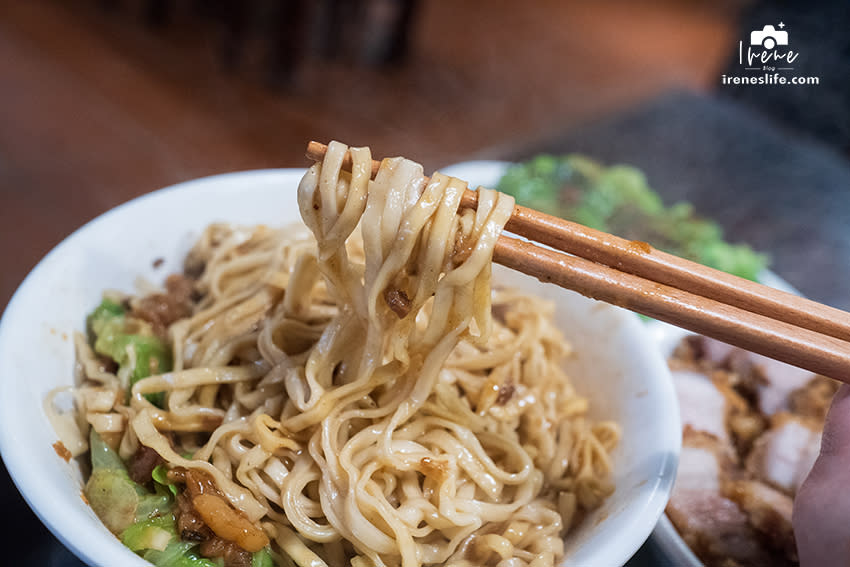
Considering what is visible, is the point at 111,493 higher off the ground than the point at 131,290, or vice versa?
the point at 131,290

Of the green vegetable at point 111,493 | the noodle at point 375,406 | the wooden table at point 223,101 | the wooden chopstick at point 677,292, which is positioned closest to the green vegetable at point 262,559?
the noodle at point 375,406

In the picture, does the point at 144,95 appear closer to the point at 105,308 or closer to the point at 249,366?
the point at 105,308

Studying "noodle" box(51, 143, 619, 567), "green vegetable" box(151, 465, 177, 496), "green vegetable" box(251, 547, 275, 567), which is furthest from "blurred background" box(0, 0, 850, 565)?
"green vegetable" box(251, 547, 275, 567)

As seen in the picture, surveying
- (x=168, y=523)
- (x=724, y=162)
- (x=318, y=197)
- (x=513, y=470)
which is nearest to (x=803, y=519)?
(x=513, y=470)

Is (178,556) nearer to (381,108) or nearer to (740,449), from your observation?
(740,449)

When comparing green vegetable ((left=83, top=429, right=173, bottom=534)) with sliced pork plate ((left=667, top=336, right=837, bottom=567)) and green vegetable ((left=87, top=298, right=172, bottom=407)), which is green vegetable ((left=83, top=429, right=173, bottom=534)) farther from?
sliced pork plate ((left=667, top=336, right=837, bottom=567))

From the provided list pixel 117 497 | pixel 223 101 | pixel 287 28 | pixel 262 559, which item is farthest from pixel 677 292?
pixel 287 28
